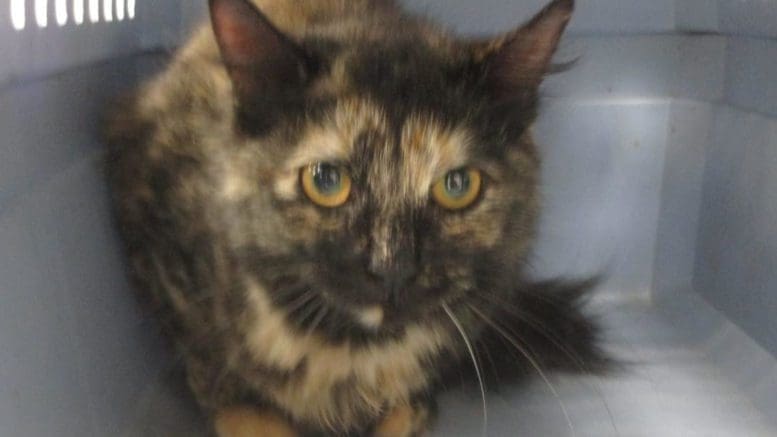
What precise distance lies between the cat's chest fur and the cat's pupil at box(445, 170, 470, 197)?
0.19m

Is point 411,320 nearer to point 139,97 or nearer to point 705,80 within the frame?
point 139,97

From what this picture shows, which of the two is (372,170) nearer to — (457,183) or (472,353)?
(457,183)

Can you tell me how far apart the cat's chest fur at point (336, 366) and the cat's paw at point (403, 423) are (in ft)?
0.04

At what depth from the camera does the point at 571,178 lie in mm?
1580

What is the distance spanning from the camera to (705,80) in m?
1.53

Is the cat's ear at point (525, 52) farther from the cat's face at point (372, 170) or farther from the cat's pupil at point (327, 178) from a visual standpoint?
the cat's pupil at point (327, 178)

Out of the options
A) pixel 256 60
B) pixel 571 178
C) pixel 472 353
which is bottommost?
pixel 472 353

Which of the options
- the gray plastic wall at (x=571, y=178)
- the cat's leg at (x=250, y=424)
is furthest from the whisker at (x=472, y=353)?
the gray plastic wall at (x=571, y=178)

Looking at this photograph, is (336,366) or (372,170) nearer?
(372,170)

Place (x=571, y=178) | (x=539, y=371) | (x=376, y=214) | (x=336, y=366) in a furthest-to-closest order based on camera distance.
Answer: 1. (x=571, y=178)
2. (x=539, y=371)
3. (x=336, y=366)
4. (x=376, y=214)

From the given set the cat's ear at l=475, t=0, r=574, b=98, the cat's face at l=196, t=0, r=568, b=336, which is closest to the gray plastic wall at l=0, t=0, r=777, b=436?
the cat's face at l=196, t=0, r=568, b=336

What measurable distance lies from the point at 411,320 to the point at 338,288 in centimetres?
10

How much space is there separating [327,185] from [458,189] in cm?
14

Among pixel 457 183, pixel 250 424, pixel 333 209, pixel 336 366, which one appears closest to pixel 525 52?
pixel 457 183
